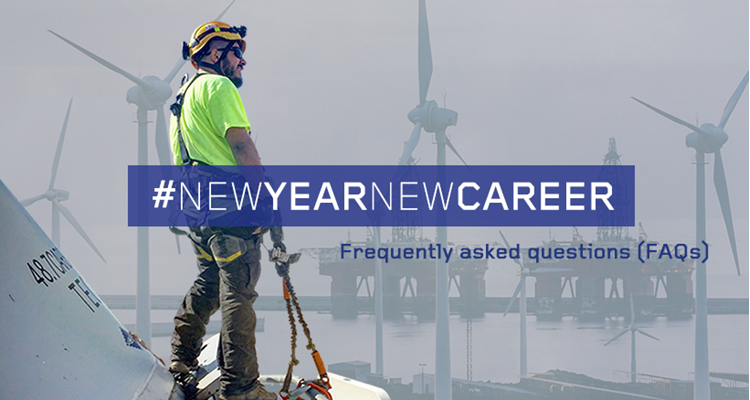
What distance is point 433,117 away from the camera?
56219 millimetres

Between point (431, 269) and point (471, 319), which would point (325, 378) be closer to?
Result: point (431, 269)

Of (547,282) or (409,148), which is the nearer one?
(409,148)

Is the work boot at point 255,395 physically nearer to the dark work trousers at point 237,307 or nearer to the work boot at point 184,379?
the dark work trousers at point 237,307

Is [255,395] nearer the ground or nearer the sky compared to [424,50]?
nearer the ground

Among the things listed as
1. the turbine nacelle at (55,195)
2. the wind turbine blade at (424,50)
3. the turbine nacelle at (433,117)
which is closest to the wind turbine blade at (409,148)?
the wind turbine blade at (424,50)

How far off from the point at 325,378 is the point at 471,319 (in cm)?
16133

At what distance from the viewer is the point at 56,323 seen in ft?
11.5

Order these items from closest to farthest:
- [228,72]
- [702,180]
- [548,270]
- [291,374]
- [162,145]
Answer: [291,374] < [228,72] < [162,145] < [702,180] < [548,270]

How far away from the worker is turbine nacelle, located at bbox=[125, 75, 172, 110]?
4783cm

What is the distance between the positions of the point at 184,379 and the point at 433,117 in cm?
5213

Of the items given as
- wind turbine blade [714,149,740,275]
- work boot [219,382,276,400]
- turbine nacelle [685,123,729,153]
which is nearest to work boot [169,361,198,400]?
work boot [219,382,276,400]

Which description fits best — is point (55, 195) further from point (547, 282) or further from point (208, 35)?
point (547, 282)

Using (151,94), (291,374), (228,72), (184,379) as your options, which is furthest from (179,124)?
(151,94)

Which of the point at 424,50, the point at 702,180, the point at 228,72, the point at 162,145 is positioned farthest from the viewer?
the point at 702,180
